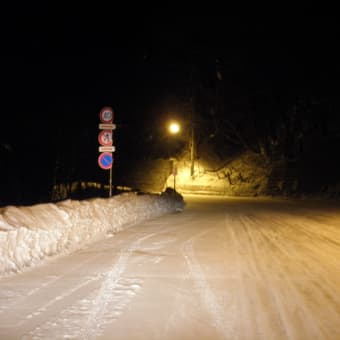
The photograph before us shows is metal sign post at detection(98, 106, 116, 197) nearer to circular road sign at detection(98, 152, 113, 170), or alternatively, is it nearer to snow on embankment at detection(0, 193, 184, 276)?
circular road sign at detection(98, 152, 113, 170)

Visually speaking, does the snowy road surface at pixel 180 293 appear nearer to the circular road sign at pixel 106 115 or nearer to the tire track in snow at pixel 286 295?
the tire track in snow at pixel 286 295

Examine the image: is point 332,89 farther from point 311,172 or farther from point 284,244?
point 284,244

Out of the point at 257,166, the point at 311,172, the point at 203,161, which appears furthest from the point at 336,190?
the point at 203,161

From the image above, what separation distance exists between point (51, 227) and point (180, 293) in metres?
3.83

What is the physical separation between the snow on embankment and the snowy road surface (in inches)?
14.0

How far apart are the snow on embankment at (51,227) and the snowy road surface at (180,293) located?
35 cm

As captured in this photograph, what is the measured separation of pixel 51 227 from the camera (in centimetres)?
848

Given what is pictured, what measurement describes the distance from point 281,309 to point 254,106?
39.9m

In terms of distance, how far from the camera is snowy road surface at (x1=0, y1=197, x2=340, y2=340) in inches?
182

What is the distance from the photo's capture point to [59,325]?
4.69m

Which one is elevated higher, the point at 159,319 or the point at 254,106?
the point at 254,106

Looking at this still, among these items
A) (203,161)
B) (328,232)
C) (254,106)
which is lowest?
(328,232)

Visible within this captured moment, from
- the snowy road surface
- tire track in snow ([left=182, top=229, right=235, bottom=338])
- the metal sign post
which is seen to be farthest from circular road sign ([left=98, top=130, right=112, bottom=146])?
tire track in snow ([left=182, top=229, right=235, bottom=338])

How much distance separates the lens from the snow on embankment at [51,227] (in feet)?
23.5
